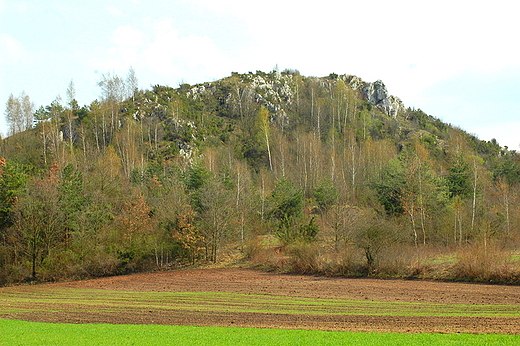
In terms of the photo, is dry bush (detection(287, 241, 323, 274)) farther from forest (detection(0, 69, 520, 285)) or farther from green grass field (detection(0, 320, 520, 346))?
green grass field (detection(0, 320, 520, 346))

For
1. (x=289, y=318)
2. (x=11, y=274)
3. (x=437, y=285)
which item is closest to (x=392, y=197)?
(x=437, y=285)

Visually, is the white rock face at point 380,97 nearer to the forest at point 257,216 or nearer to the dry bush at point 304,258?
the forest at point 257,216

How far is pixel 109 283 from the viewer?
35000 mm

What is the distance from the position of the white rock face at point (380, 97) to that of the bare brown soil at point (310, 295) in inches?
4100

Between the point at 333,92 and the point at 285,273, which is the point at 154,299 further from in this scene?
the point at 333,92

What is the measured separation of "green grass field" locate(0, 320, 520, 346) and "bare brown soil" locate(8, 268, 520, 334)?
1183 millimetres

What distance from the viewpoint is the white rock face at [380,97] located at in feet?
429

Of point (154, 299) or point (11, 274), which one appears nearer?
point (154, 299)

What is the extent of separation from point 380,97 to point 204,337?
12874 cm

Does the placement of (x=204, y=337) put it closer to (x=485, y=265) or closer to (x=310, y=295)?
(x=310, y=295)

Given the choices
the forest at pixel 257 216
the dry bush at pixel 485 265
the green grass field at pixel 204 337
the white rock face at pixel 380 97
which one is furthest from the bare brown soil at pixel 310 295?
the white rock face at pixel 380 97

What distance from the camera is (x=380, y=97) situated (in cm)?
13288

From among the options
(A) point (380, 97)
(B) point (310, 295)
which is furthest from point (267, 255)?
(A) point (380, 97)

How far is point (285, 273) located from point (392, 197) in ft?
53.8
